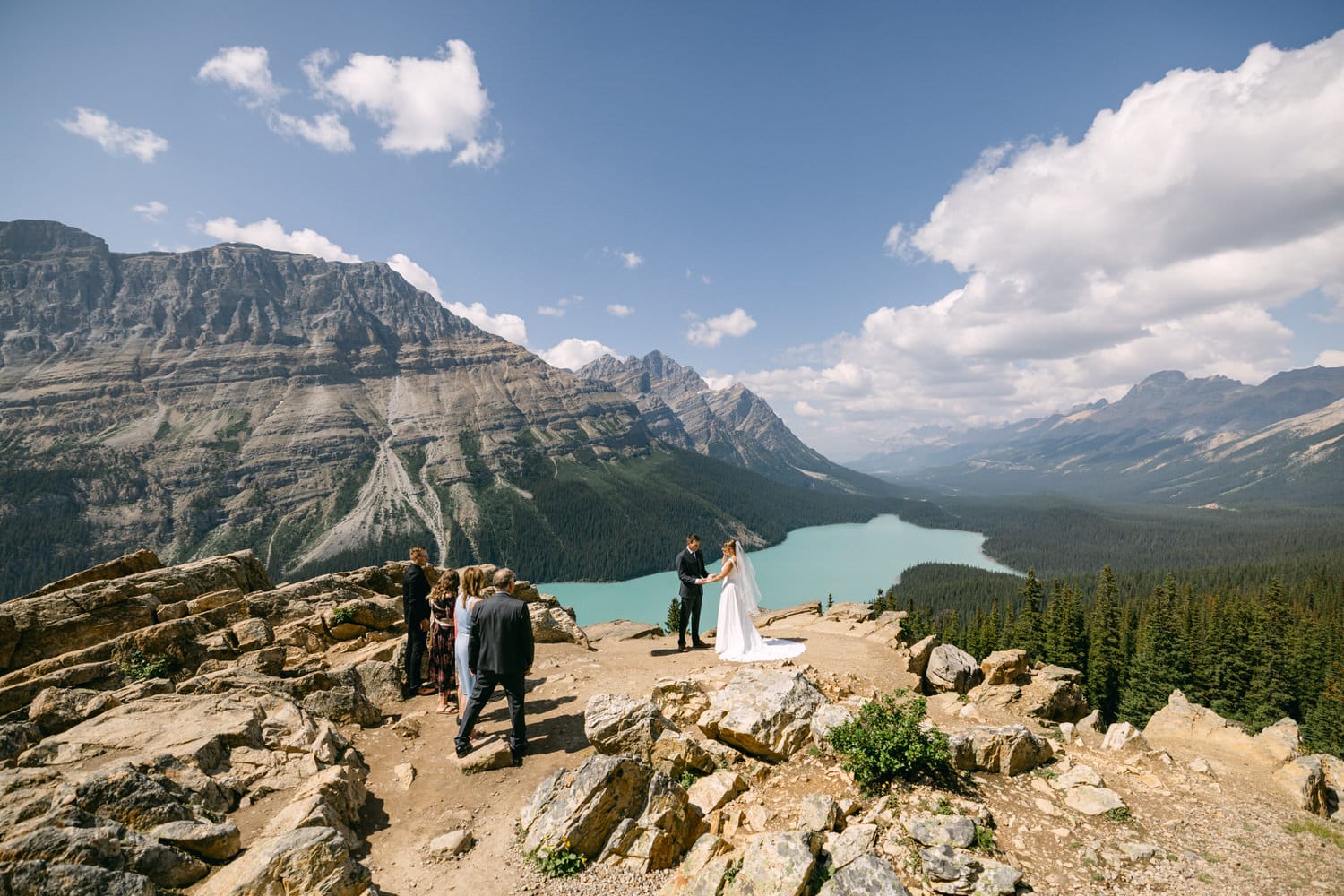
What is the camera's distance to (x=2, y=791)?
6.66 metres

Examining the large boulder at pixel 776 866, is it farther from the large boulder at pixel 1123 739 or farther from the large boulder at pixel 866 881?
the large boulder at pixel 1123 739

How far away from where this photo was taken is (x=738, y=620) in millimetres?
15289

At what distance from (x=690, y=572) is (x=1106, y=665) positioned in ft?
183

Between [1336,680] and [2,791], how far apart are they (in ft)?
240

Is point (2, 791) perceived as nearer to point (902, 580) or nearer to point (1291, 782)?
point (1291, 782)

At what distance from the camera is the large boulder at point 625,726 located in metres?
9.03

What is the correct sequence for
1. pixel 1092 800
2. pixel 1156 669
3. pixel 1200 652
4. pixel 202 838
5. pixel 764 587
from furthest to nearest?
pixel 764 587 → pixel 1200 652 → pixel 1156 669 → pixel 1092 800 → pixel 202 838

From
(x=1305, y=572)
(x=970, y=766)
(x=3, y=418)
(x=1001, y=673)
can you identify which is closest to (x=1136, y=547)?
(x=1305, y=572)

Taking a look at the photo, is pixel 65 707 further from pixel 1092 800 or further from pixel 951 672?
pixel 951 672

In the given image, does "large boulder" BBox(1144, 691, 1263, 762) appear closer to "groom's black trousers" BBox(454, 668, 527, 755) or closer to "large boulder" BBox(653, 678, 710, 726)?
"large boulder" BBox(653, 678, 710, 726)

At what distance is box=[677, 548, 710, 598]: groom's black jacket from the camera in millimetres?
Result: 15039

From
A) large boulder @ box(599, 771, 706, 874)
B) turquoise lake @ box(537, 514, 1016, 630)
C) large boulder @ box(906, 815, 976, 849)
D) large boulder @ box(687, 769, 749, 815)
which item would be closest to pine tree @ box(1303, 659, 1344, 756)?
large boulder @ box(906, 815, 976, 849)

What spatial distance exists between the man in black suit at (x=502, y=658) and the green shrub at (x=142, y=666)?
9236 millimetres

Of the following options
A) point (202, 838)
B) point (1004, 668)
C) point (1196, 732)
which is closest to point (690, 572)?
point (202, 838)
